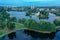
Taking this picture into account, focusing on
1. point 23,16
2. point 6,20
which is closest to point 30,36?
point 23,16

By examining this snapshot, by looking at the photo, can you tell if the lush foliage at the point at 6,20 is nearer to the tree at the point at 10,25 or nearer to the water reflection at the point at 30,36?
the tree at the point at 10,25

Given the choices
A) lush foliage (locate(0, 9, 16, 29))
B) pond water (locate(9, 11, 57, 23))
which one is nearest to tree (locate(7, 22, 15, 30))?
lush foliage (locate(0, 9, 16, 29))

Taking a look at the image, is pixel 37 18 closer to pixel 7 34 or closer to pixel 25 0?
pixel 25 0

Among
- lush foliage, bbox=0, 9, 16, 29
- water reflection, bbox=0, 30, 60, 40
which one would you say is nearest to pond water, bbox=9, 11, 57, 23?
lush foliage, bbox=0, 9, 16, 29

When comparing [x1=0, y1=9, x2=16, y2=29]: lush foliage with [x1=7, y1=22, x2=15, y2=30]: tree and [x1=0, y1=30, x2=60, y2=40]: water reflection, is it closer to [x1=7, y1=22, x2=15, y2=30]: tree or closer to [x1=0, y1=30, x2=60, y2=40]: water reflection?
[x1=7, y1=22, x2=15, y2=30]: tree

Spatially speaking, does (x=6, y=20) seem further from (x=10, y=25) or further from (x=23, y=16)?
(x=23, y=16)

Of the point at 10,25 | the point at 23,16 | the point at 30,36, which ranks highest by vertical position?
the point at 23,16

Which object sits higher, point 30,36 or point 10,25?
point 10,25

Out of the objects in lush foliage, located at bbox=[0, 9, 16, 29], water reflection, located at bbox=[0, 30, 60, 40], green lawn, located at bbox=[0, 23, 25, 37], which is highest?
lush foliage, located at bbox=[0, 9, 16, 29]

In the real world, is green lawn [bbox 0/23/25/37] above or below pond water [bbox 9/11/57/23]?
below

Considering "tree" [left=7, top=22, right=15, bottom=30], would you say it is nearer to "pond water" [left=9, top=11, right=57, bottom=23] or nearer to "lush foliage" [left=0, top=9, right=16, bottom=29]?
"lush foliage" [left=0, top=9, right=16, bottom=29]

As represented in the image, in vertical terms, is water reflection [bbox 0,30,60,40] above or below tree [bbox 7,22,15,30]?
below
